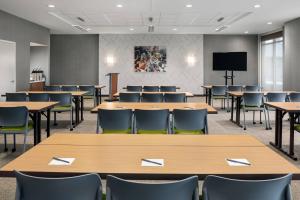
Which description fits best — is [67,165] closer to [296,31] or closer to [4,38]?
[4,38]

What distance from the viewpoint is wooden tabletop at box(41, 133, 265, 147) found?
8.25 ft

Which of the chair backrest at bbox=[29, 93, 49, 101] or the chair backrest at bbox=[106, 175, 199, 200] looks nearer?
the chair backrest at bbox=[106, 175, 199, 200]

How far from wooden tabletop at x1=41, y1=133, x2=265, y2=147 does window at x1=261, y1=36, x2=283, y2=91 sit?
1235cm

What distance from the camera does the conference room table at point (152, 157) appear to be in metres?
1.82

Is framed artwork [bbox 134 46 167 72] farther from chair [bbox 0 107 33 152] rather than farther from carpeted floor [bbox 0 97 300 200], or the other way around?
chair [bbox 0 107 33 152]

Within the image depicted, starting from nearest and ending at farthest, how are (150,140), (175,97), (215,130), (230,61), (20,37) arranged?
(150,140) < (175,97) < (215,130) < (20,37) < (230,61)

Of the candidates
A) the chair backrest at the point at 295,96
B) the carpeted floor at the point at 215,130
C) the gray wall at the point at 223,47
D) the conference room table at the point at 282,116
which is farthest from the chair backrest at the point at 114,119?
the gray wall at the point at 223,47

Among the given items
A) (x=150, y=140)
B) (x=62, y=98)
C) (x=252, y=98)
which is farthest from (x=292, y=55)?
(x=150, y=140)

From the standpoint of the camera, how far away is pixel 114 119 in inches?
163

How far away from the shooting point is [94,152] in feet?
7.38

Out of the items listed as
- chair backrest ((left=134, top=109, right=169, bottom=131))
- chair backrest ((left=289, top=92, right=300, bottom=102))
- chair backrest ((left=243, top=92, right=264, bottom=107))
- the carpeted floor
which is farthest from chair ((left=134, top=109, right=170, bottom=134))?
chair backrest ((left=289, top=92, right=300, bottom=102))

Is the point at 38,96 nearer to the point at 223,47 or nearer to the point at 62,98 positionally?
the point at 62,98

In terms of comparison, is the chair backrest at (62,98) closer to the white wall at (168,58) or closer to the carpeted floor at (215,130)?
the carpeted floor at (215,130)

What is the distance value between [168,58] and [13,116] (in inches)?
479
